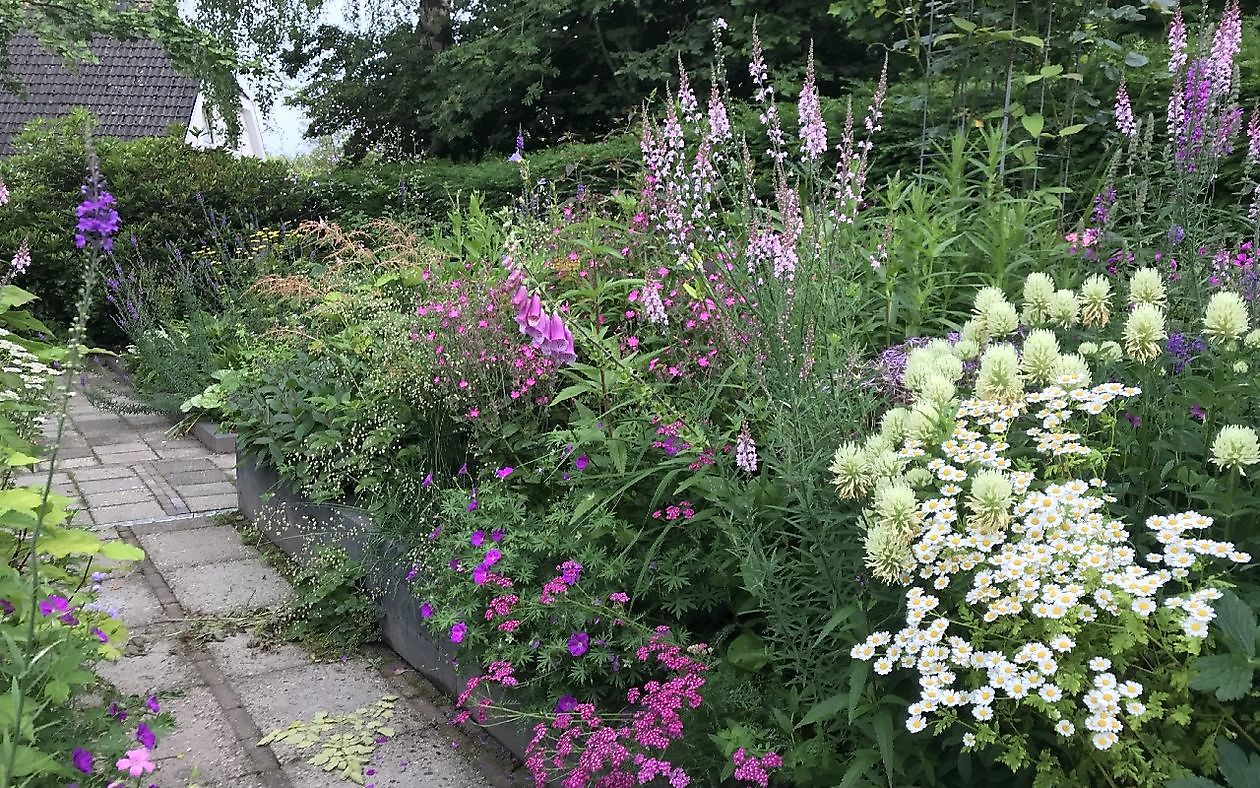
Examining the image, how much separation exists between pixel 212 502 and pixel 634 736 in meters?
3.88

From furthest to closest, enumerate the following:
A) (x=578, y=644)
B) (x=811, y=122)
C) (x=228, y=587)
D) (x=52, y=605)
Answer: (x=228, y=587)
(x=811, y=122)
(x=578, y=644)
(x=52, y=605)

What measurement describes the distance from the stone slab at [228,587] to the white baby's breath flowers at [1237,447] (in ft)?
11.2

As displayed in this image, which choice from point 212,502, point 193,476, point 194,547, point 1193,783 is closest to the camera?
point 1193,783

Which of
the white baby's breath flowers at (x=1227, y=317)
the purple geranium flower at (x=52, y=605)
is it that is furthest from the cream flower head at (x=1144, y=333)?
the purple geranium flower at (x=52, y=605)

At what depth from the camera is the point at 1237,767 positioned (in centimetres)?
133

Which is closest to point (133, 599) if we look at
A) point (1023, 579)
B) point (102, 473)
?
point (102, 473)

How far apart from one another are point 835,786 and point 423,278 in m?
3.05

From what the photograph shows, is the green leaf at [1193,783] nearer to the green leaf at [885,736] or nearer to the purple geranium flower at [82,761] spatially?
the green leaf at [885,736]

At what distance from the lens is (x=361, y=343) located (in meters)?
4.38

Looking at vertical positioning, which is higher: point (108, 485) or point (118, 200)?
point (118, 200)

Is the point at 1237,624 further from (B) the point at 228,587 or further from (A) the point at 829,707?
(B) the point at 228,587

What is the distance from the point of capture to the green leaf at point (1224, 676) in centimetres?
129

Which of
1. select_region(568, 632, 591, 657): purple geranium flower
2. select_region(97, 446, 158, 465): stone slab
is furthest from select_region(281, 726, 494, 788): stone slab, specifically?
select_region(97, 446, 158, 465): stone slab

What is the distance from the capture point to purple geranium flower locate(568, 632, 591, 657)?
231cm
